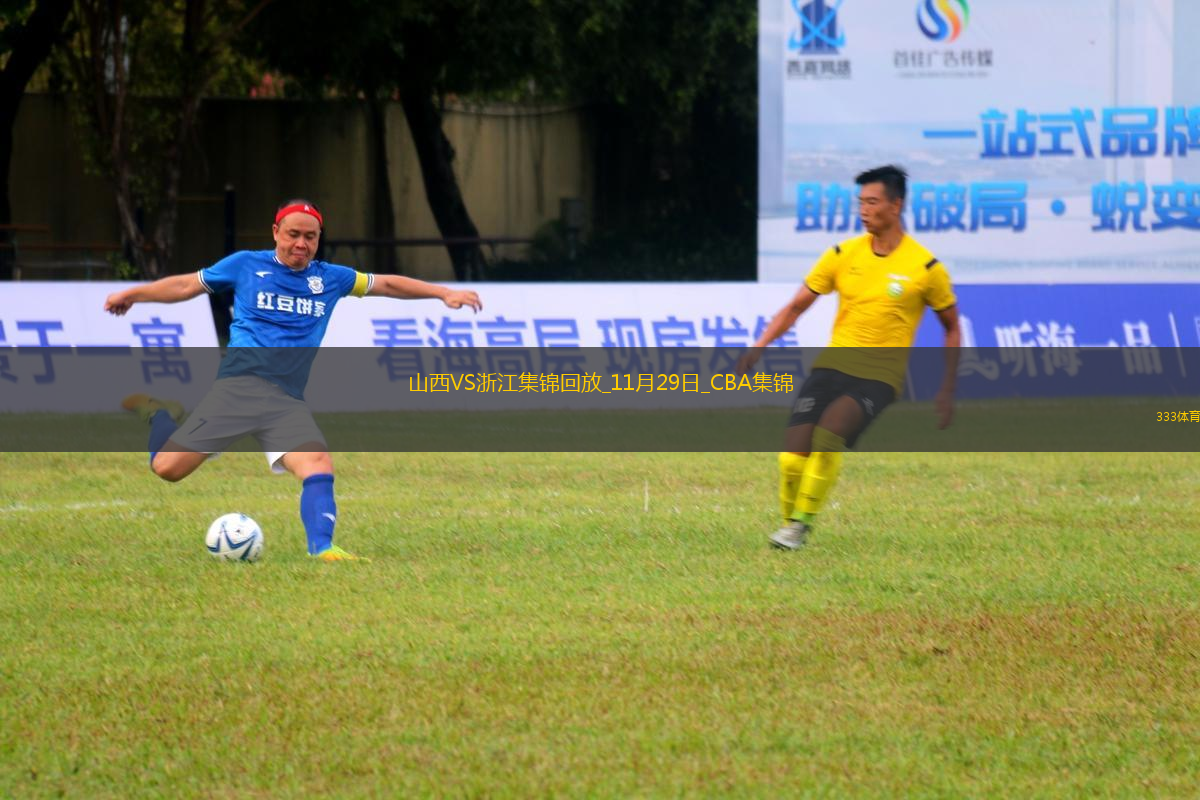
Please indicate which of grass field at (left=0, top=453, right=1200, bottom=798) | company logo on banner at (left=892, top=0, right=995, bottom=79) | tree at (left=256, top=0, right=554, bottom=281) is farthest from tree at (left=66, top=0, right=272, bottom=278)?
grass field at (left=0, top=453, right=1200, bottom=798)

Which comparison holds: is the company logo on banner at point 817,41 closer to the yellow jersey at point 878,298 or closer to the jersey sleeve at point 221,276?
the yellow jersey at point 878,298

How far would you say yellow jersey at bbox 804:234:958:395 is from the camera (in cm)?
891

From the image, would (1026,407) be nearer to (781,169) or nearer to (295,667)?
(781,169)

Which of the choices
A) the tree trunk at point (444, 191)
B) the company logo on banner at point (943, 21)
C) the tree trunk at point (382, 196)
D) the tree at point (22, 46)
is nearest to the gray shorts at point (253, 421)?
the company logo on banner at point (943, 21)

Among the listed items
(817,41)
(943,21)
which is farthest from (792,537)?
(943,21)

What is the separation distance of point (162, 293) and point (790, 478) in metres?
3.34

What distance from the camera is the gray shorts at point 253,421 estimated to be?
8688 mm

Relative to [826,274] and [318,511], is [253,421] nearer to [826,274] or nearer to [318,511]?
[318,511]

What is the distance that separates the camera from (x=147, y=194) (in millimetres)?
33594

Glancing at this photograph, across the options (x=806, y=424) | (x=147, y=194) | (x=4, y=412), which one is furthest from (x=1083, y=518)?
(x=147, y=194)

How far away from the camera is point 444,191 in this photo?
36125mm

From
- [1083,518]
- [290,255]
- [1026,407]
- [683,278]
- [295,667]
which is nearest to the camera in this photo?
[295,667]

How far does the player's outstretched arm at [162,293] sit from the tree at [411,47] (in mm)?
21508

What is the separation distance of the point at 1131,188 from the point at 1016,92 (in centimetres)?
179
